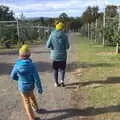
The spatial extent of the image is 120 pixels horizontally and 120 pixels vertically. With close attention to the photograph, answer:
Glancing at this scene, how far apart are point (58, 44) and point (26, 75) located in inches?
133

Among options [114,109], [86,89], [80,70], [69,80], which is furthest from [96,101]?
[80,70]

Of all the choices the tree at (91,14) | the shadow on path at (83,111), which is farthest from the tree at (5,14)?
the shadow on path at (83,111)

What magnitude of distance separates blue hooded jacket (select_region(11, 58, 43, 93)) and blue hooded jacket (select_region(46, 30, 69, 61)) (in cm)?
327

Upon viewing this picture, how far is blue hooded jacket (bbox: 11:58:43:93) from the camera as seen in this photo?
6.88 meters

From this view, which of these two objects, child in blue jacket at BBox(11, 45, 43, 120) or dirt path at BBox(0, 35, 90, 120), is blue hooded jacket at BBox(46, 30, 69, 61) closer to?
dirt path at BBox(0, 35, 90, 120)

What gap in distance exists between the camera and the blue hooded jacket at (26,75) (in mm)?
6875

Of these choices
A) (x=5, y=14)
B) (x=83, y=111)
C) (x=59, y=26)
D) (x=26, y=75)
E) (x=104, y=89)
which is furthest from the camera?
(x=5, y=14)

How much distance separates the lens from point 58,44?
1022 centimetres

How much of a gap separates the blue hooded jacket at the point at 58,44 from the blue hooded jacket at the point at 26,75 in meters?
3.27

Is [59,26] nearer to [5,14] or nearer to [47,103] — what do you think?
[47,103]

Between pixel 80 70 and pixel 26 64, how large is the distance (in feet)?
22.2

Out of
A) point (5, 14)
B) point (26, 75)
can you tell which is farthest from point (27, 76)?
point (5, 14)

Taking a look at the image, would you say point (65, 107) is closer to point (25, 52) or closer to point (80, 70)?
point (25, 52)

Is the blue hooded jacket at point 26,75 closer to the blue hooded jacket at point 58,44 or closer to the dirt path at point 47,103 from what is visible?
the dirt path at point 47,103
